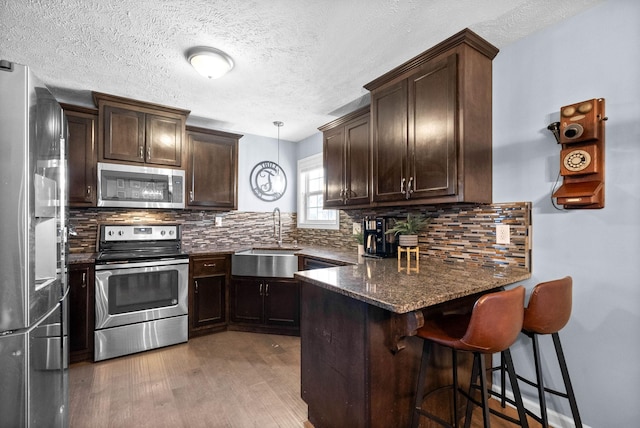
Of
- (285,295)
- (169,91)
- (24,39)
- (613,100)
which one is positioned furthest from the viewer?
(285,295)

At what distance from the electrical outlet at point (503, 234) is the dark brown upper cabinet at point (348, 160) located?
1.10 metres

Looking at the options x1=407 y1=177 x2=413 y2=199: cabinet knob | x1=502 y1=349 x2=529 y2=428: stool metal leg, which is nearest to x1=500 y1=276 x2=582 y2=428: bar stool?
x1=502 y1=349 x2=529 y2=428: stool metal leg

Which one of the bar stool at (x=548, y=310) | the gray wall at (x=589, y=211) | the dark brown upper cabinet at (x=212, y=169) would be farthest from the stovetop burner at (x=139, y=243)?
the gray wall at (x=589, y=211)

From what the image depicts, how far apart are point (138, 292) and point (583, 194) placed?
3.51 metres

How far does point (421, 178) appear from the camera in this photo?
2.12 m

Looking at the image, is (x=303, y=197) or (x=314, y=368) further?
(x=303, y=197)

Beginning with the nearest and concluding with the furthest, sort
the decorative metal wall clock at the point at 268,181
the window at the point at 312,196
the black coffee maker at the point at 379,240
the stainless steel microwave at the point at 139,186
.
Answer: the black coffee maker at the point at 379,240 → the stainless steel microwave at the point at 139,186 → the window at the point at 312,196 → the decorative metal wall clock at the point at 268,181

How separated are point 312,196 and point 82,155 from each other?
2647 millimetres

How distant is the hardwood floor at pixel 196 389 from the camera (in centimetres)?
185

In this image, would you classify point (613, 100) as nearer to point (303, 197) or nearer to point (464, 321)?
point (464, 321)

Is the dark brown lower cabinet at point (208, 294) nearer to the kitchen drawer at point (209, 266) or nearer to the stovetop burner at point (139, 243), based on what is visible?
the kitchen drawer at point (209, 266)

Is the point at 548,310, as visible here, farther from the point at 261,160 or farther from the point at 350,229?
the point at 261,160

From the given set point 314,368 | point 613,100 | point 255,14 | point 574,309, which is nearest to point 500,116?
point 613,100

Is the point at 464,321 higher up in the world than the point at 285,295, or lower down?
higher up
